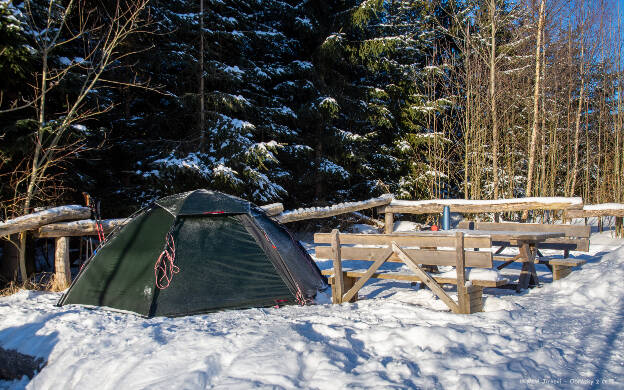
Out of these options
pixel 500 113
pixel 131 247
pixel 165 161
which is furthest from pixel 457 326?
pixel 500 113

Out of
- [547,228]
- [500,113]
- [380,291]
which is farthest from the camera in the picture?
[500,113]

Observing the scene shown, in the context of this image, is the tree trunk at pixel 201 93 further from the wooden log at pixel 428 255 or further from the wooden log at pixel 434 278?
the wooden log at pixel 434 278

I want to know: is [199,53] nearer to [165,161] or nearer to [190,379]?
[165,161]

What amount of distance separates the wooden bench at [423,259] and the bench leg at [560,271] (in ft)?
6.37

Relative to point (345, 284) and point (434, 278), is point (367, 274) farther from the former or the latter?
point (434, 278)

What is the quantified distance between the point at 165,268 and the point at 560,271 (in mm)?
5824

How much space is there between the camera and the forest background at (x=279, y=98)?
28.8 feet

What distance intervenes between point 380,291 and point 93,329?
4.12 m

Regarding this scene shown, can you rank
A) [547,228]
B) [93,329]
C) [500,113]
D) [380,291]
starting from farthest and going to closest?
1. [500,113]
2. [547,228]
3. [380,291]
4. [93,329]

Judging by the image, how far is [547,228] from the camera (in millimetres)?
7762

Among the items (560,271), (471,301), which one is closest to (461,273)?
(471,301)

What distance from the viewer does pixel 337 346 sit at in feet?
12.3

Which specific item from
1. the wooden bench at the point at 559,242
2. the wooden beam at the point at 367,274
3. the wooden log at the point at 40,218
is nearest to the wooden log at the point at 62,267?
the wooden log at the point at 40,218

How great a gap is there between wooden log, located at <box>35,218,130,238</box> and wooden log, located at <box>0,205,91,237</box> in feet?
0.31
